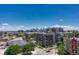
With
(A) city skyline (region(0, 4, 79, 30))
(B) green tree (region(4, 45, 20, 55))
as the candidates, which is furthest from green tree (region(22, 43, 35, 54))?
(A) city skyline (region(0, 4, 79, 30))

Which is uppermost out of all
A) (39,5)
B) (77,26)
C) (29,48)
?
(39,5)

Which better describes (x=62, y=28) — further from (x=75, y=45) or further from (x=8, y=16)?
(x=8, y=16)

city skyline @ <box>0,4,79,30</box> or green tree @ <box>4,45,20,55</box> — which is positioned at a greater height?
city skyline @ <box>0,4,79,30</box>

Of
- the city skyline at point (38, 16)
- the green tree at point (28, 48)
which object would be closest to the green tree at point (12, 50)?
the green tree at point (28, 48)

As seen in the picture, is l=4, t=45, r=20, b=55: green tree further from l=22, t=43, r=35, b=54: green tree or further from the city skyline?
the city skyline

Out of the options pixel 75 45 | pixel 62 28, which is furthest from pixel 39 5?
pixel 75 45

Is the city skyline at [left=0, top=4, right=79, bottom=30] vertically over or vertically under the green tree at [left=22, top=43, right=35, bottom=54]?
over
